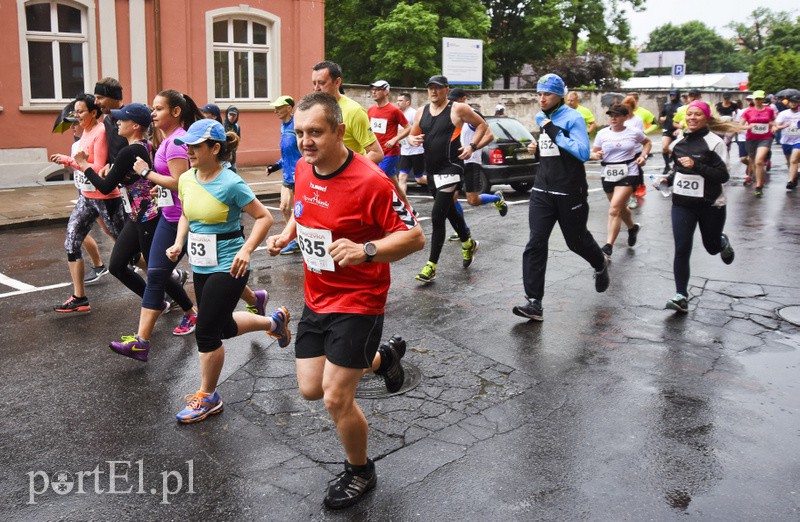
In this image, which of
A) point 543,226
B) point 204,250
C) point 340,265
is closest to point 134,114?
point 204,250

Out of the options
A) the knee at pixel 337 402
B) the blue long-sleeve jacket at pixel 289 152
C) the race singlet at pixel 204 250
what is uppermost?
the blue long-sleeve jacket at pixel 289 152

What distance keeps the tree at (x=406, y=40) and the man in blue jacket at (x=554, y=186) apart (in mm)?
26549

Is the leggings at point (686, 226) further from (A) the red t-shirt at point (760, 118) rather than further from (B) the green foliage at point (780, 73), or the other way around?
(B) the green foliage at point (780, 73)

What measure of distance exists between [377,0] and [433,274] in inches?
1181

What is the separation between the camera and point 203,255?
458 centimetres

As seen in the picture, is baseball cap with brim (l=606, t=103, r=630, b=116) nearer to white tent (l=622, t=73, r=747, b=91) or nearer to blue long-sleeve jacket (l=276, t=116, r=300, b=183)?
blue long-sleeve jacket (l=276, t=116, r=300, b=183)

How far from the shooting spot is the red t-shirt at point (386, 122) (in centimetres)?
1038

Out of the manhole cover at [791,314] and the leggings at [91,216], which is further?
the leggings at [91,216]

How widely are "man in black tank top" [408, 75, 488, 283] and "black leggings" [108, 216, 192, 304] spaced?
106 inches

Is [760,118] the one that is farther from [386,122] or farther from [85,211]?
[85,211]

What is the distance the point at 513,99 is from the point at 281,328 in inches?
969

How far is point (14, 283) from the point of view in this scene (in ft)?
25.9

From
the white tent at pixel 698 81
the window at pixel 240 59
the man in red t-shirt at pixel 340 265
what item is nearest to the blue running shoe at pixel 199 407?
the man in red t-shirt at pixel 340 265

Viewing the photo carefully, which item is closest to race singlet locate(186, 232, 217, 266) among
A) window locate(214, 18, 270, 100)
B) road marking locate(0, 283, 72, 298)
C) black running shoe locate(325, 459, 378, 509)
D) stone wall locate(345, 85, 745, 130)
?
black running shoe locate(325, 459, 378, 509)
